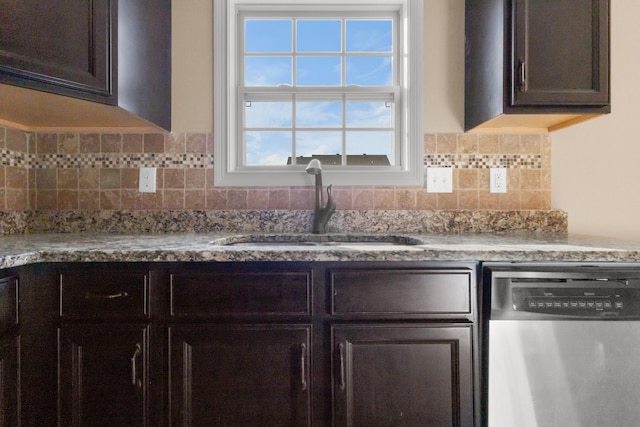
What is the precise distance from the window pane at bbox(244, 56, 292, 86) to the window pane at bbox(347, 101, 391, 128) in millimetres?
405

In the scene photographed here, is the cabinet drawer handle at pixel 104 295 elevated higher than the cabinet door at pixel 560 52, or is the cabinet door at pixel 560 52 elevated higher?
the cabinet door at pixel 560 52

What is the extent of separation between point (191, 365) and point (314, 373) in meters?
0.43

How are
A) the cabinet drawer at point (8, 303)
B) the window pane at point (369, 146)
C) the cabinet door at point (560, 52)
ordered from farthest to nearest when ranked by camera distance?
the window pane at point (369, 146)
the cabinet door at point (560, 52)
the cabinet drawer at point (8, 303)

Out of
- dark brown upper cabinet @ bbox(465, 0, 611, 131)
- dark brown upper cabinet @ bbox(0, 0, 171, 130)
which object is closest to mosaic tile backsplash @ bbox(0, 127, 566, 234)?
dark brown upper cabinet @ bbox(0, 0, 171, 130)

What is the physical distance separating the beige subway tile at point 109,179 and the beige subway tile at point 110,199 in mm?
21

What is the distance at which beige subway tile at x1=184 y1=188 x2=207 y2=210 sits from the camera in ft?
6.44

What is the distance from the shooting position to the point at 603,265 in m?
1.25

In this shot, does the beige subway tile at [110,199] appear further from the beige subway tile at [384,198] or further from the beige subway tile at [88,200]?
the beige subway tile at [384,198]

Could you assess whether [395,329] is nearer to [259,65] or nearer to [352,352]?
[352,352]

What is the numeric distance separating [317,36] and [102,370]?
1952 millimetres

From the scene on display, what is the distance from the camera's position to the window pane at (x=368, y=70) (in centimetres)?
212

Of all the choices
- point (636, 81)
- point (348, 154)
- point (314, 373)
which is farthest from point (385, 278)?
point (636, 81)

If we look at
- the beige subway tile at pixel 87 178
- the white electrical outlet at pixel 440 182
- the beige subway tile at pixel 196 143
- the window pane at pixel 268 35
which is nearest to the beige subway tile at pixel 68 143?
the beige subway tile at pixel 87 178

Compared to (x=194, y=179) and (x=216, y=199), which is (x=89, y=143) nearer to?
(x=194, y=179)
